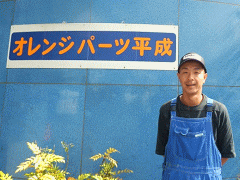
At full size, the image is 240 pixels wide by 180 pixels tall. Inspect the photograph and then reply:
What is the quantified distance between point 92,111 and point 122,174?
1222mm

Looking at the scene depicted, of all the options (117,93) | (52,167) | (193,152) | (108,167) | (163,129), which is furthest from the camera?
(117,93)

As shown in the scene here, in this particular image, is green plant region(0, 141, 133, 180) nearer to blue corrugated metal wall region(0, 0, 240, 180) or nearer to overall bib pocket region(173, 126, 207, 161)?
blue corrugated metal wall region(0, 0, 240, 180)

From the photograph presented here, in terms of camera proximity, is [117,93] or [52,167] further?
[117,93]

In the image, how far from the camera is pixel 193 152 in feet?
5.59

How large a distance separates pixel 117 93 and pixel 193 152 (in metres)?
2.00

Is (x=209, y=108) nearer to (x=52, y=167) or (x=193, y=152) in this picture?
(x=193, y=152)

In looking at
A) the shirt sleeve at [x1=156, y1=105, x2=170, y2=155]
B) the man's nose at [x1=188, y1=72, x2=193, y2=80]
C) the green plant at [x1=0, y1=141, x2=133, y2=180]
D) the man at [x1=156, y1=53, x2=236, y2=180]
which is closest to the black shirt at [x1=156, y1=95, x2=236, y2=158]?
the man at [x1=156, y1=53, x2=236, y2=180]

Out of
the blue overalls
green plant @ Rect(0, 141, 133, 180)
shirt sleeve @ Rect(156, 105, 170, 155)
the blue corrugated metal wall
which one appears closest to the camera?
the blue overalls

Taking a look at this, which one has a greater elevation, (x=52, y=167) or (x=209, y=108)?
(x=209, y=108)

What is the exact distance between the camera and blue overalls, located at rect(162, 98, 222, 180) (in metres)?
1.68

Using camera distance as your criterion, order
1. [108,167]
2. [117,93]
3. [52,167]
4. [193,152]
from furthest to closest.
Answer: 1. [117,93]
2. [108,167]
3. [52,167]
4. [193,152]

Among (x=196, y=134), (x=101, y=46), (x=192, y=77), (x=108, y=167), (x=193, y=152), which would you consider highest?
(x=101, y=46)

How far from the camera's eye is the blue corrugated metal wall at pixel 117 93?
341 centimetres

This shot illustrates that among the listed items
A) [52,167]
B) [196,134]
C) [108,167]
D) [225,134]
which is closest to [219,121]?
[225,134]
